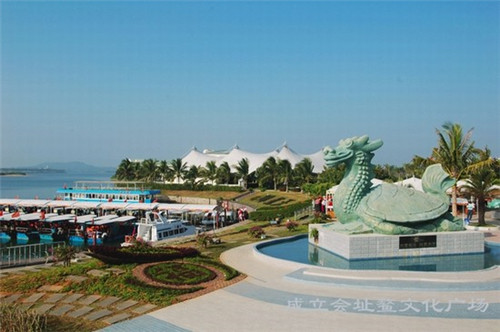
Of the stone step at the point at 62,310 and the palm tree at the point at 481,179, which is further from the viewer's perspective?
the palm tree at the point at 481,179

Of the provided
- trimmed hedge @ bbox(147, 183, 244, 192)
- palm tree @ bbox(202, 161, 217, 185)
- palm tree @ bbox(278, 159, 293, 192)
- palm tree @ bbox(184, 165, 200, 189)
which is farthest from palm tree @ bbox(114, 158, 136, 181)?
palm tree @ bbox(278, 159, 293, 192)

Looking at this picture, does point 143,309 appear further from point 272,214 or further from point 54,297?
point 272,214

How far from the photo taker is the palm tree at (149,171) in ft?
224

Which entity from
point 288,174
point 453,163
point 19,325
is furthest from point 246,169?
point 19,325

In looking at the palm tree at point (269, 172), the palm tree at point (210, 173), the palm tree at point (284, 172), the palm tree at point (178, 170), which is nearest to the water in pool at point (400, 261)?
the palm tree at point (284, 172)

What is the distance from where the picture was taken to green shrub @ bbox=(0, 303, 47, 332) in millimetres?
10039

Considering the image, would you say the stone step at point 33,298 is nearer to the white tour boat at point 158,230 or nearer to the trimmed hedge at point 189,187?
the white tour boat at point 158,230

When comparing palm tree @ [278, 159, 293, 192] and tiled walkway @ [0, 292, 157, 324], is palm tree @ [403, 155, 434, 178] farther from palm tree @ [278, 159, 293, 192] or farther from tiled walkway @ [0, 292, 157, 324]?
tiled walkway @ [0, 292, 157, 324]

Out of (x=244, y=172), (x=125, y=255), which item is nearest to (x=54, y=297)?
(x=125, y=255)

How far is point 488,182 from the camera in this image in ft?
84.3

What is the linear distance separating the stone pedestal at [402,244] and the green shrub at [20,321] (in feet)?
33.6

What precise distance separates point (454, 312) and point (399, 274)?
2968mm

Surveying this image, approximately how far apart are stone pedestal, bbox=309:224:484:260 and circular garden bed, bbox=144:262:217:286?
5.07m

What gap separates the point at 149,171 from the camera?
225ft
